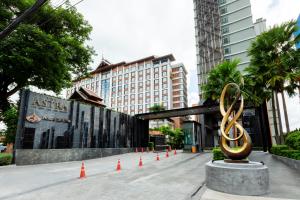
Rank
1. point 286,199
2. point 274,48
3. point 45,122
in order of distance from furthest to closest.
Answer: point 274,48 < point 45,122 < point 286,199

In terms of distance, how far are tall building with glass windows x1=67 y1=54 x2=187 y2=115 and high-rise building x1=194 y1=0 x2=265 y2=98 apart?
71.8ft

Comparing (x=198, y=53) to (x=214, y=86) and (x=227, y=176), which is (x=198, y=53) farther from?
(x=227, y=176)

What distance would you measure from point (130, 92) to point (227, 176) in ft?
277

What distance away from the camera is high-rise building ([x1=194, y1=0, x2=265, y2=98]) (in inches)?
2222

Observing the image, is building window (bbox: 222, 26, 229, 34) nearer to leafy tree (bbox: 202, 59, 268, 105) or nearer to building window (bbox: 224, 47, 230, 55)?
building window (bbox: 224, 47, 230, 55)

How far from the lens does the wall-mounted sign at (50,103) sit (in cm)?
1717

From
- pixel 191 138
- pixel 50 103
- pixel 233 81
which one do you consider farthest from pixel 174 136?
pixel 50 103

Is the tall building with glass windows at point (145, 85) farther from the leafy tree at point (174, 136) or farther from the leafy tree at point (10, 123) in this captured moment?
the leafy tree at point (10, 123)

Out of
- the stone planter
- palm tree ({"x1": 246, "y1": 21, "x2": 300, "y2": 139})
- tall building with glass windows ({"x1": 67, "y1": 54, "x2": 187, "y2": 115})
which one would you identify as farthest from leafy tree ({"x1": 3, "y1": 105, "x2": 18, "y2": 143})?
tall building with glass windows ({"x1": 67, "y1": 54, "x2": 187, "y2": 115})

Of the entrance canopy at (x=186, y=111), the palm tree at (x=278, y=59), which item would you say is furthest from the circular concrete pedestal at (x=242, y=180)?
the entrance canopy at (x=186, y=111)

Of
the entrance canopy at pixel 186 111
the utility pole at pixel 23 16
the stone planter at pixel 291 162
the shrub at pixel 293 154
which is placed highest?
the utility pole at pixel 23 16

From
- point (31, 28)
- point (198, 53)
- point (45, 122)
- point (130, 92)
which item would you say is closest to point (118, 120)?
point (45, 122)

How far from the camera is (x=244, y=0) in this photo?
58688 millimetres

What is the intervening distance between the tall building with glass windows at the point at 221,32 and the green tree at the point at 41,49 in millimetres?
40887
